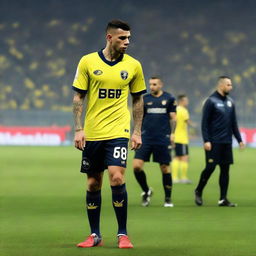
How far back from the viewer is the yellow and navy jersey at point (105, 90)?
23.1 ft

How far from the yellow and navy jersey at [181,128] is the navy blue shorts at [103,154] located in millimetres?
11381

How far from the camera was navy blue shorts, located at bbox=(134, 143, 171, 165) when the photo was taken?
11914 mm

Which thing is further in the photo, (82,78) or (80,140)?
(82,78)

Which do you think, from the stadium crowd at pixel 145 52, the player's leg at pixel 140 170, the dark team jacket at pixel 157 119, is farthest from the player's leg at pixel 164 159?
the stadium crowd at pixel 145 52

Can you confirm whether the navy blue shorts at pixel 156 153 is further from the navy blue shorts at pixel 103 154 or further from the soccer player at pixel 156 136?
the navy blue shorts at pixel 103 154

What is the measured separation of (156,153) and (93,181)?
469 centimetres

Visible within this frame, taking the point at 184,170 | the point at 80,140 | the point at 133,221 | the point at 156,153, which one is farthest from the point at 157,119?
the point at 184,170

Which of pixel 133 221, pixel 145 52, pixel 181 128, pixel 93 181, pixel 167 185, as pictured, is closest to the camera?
pixel 93 181

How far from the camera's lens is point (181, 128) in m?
18.8

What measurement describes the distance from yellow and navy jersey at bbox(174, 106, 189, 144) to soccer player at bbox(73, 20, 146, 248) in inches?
450

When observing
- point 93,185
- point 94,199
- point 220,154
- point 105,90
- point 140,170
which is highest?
point 105,90

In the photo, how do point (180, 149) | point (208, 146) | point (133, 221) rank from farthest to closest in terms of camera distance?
point (180, 149) → point (208, 146) → point (133, 221)

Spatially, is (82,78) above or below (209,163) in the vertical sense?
above

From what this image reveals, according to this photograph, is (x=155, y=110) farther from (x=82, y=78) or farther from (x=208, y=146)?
(x=82, y=78)
